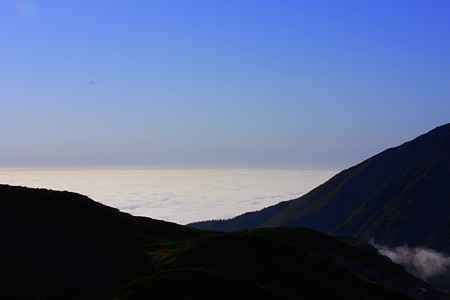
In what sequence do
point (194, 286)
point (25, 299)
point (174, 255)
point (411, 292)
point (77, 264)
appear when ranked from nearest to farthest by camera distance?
point (25, 299) < point (194, 286) < point (77, 264) < point (174, 255) < point (411, 292)

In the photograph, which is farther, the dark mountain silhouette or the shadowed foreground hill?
the shadowed foreground hill

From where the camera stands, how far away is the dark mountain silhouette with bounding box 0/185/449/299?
70125 mm

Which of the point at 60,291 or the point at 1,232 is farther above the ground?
the point at 1,232

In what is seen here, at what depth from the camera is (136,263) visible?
86375 millimetres

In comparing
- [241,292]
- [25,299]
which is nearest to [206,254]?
[241,292]

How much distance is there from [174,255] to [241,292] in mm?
21745

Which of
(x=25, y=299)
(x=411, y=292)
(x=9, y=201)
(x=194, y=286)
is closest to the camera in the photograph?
(x=25, y=299)

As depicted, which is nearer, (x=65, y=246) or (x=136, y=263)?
(x=65, y=246)

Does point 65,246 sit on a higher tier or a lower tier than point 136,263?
higher

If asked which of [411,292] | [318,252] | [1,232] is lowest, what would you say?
[411,292]

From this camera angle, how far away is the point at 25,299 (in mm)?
59719

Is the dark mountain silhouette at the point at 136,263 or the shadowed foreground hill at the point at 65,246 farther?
the shadowed foreground hill at the point at 65,246

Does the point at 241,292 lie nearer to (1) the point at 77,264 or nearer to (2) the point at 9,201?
(1) the point at 77,264

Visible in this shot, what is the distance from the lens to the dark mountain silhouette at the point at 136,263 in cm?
7012
